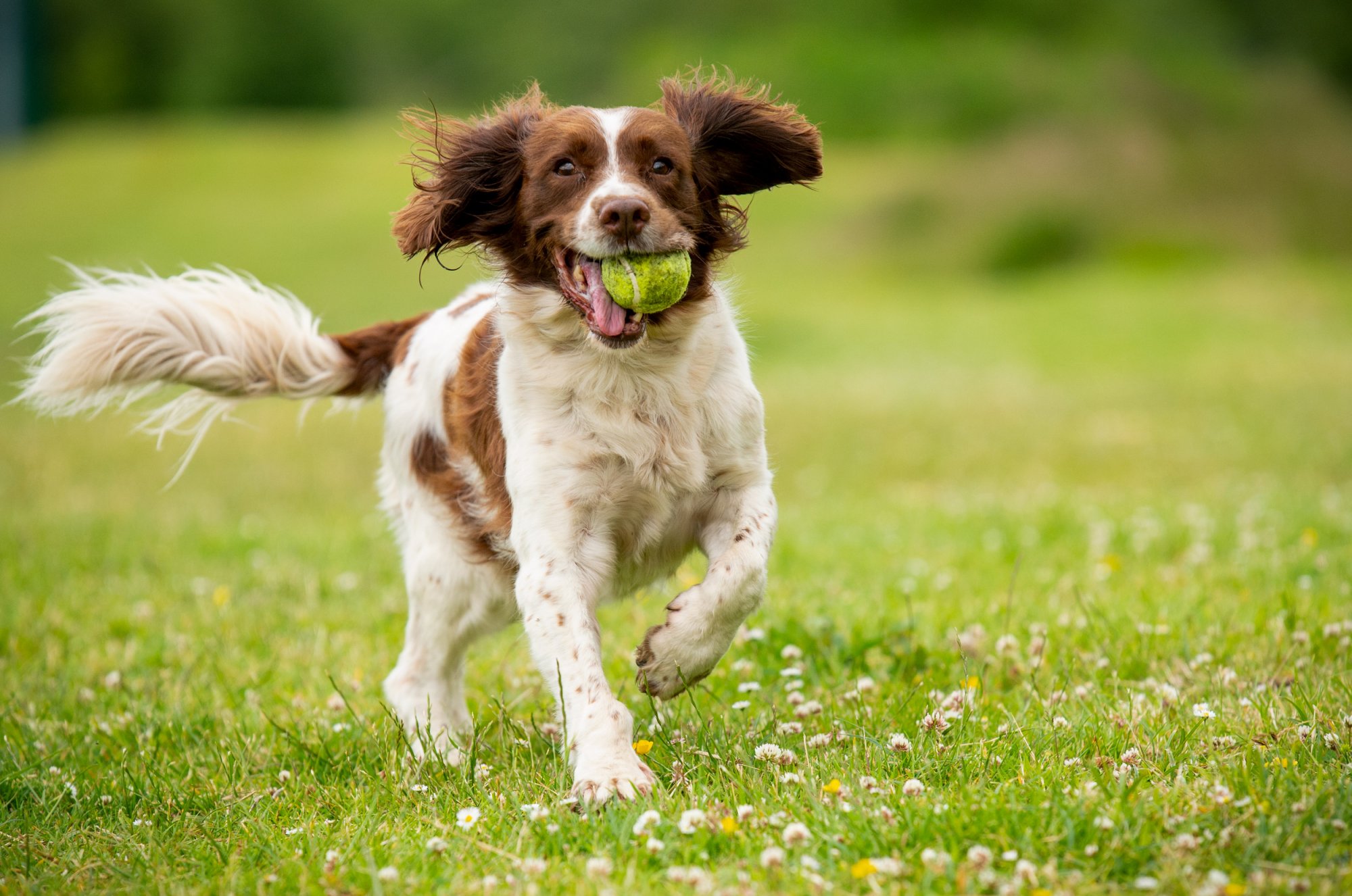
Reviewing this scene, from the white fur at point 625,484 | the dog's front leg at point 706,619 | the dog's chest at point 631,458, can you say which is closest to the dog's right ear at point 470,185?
the white fur at point 625,484

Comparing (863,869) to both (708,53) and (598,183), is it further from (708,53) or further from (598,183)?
(708,53)

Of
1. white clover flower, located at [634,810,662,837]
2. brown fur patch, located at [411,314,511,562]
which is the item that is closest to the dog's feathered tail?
brown fur patch, located at [411,314,511,562]

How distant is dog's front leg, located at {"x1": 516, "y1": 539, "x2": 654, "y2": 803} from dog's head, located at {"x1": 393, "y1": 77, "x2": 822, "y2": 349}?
62cm

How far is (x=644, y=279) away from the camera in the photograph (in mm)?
3680

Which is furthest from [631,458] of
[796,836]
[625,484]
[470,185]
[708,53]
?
[708,53]

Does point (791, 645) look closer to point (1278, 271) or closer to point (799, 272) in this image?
point (1278, 271)

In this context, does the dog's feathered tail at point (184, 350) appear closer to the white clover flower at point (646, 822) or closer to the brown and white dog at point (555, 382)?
the brown and white dog at point (555, 382)

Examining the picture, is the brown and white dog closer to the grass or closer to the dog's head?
the dog's head

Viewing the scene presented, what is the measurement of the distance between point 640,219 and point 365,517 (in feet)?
18.3

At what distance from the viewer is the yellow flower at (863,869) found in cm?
262

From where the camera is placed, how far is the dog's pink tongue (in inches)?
147

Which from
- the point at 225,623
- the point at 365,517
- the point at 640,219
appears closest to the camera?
the point at 640,219

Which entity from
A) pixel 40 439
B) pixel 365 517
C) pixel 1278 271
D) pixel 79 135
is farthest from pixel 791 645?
pixel 79 135

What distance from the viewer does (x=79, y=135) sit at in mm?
42688
